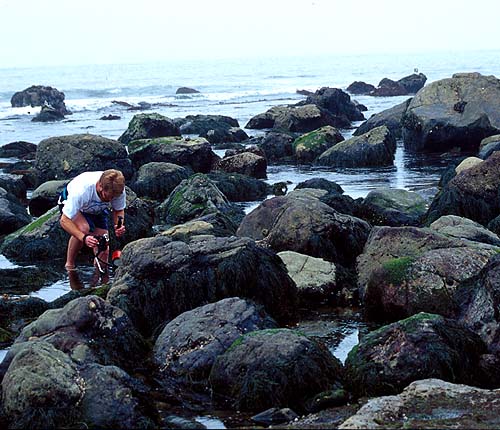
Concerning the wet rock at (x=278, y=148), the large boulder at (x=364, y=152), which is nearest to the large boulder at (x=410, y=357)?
the large boulder at (x=364, y=152)

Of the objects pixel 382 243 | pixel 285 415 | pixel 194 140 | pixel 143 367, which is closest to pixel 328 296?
pixel 382 243

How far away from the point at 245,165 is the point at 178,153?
2075 millimetres

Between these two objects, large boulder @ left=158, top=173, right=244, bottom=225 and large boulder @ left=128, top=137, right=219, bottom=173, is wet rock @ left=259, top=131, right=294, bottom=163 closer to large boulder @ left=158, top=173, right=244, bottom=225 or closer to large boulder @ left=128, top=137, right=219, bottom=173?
large boulder @ left=128, top=137, right=219, bottom=173

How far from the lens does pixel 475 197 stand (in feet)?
48.1

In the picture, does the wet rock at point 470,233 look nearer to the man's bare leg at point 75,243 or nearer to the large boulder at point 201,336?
the large boulder at point 201,336

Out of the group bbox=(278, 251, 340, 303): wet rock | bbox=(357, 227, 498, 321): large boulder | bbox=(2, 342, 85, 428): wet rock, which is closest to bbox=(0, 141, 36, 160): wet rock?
bbox=(278, 251, 340, 303): wet rock

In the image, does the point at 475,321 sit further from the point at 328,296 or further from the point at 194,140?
the point at 194,140

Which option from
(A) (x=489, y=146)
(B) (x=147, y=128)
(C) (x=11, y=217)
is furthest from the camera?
(B) (x=147, y=128)

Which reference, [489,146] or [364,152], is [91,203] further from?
[364,152]

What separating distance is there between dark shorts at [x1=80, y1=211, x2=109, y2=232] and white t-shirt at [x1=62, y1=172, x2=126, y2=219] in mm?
144

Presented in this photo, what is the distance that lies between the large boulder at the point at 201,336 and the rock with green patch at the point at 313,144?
58.9 ft

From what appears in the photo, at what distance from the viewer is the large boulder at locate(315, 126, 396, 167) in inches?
939

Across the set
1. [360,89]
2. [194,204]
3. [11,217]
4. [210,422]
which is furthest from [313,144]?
[360,89]

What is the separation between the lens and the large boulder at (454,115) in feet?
83.9
